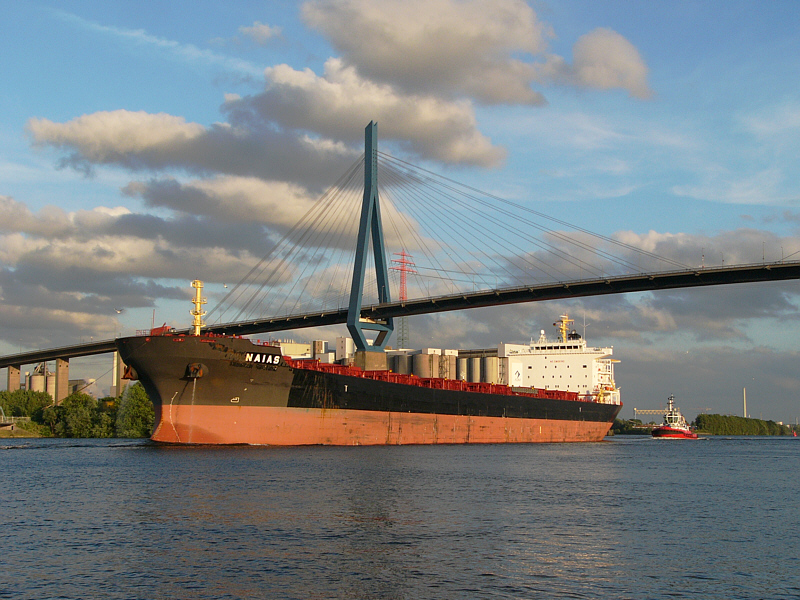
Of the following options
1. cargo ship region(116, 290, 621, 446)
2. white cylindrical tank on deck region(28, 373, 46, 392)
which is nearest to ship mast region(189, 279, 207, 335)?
cargo ship region(116, 290, 621, 446)

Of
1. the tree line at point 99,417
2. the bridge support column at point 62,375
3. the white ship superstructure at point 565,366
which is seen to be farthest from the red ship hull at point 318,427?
the bridge support column at point 62,375

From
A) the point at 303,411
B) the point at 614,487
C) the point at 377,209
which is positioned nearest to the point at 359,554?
the point at 614,487

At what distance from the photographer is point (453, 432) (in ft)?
125

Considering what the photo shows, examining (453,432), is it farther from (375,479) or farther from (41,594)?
(41,594)

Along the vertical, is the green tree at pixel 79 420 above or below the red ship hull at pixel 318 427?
below

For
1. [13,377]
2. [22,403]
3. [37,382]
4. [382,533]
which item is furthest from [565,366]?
[37,382]

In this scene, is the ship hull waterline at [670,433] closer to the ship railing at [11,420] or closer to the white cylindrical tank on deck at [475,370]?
the white cylindrical tank on deck at [475,370]

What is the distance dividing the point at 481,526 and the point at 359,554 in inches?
133

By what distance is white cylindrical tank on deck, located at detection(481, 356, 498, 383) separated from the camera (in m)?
106

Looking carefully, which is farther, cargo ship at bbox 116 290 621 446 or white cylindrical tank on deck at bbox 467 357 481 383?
white cylindrical tank on deck at bbox 467 357 481 383

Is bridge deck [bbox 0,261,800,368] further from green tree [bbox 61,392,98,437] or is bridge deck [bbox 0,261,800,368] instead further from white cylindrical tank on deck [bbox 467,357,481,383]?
white cylindrical tank on deck [bbox 467,357,481,383]

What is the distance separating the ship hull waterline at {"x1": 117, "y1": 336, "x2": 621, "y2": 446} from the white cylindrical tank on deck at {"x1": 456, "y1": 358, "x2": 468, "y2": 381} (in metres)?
70.6

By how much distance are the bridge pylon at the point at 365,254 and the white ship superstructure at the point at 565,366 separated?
1733 centimetres

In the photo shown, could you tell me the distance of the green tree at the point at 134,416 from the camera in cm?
5438
